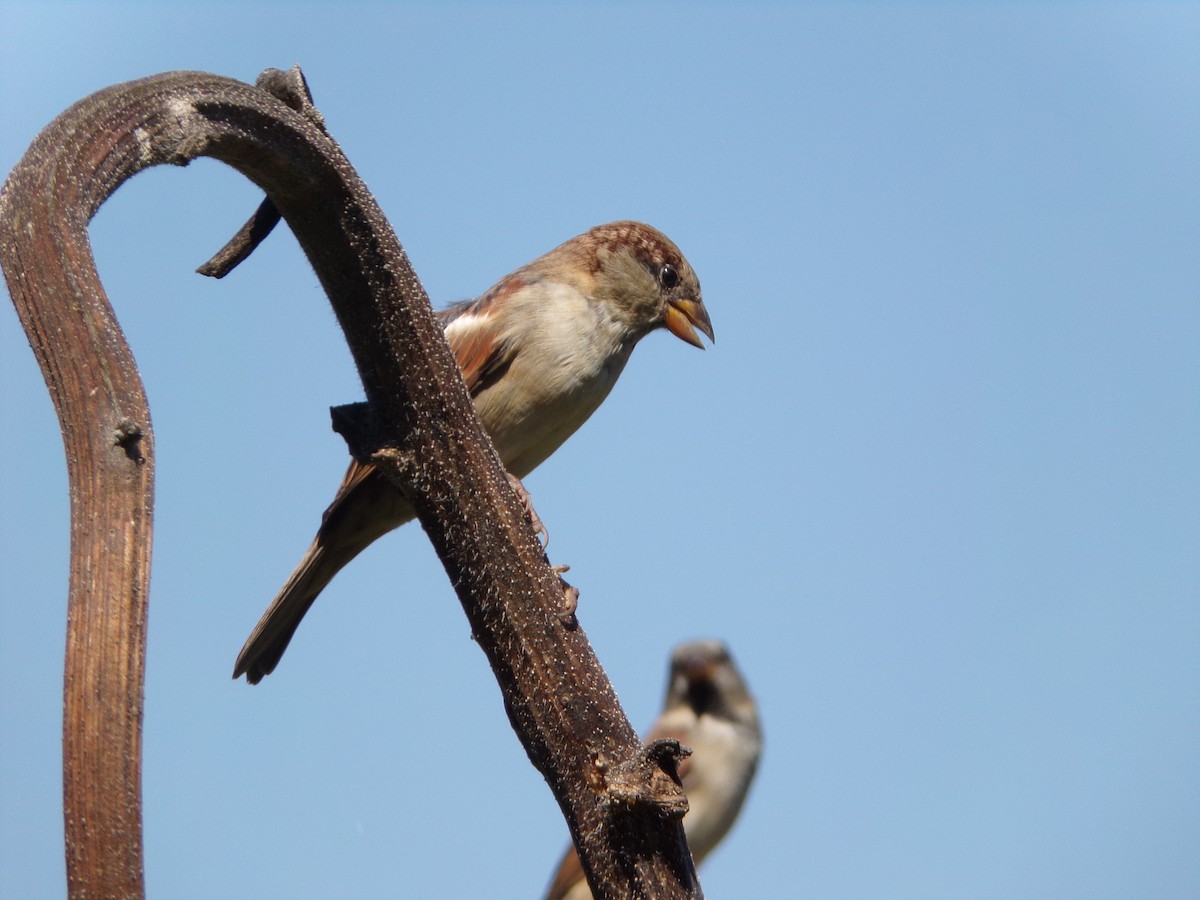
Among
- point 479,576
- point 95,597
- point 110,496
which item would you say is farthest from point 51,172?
point 479,576

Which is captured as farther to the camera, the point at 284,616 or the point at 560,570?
the point at 284,616

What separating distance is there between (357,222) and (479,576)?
0.80 m

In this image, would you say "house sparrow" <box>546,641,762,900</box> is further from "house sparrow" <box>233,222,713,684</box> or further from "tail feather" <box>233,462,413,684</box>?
"tail feather" <box>233,462,413,684</box>

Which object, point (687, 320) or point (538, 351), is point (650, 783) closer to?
point (538, 351)

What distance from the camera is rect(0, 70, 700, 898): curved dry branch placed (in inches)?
72.0

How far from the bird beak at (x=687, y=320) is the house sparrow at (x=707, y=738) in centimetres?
373

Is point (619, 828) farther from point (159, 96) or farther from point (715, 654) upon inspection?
point (715, 654)

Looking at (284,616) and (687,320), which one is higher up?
(687,320)

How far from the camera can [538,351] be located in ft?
16.7

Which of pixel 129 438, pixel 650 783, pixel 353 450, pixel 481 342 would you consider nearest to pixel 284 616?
pixel 481 342

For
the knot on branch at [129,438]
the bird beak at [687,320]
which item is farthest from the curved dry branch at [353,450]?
the bird beak at [687,320]

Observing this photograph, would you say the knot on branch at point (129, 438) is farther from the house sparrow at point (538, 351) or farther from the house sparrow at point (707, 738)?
the house sparrow at point (707, 738)

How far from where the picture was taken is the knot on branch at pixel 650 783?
9.28ft

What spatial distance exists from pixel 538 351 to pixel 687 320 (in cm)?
113
